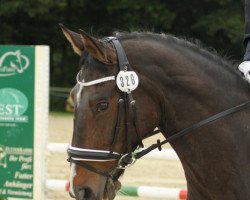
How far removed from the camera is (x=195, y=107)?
3.13 meters

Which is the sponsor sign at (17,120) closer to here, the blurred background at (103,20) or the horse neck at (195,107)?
the horse neck at (195,107)

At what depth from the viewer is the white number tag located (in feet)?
9.65

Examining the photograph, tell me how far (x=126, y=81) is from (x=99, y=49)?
199 millimetres

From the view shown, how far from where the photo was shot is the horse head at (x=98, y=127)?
9.64ft

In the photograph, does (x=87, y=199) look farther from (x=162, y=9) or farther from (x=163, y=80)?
(x=162, y=9)

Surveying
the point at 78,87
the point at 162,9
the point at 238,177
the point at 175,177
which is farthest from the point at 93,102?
the point at 162,9

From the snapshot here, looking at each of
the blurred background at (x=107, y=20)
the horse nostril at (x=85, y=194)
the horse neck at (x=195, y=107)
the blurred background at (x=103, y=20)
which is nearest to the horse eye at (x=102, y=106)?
the horse neck at (x=195, y=107)

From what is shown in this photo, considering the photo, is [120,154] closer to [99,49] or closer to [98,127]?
[98,127]

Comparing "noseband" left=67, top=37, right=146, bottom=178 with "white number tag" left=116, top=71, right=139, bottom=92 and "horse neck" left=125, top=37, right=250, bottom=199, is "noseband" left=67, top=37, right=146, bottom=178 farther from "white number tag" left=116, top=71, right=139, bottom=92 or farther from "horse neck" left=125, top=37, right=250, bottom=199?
"horse neck" left=125, top=37, right=250, bottom=199

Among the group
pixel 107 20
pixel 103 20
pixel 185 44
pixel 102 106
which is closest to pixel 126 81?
pixel 102 106

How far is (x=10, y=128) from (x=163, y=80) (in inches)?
156

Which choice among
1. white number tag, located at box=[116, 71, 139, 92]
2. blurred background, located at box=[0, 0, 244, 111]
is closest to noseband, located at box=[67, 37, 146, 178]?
white number tag, located at box=[116, 71, 139, 92]

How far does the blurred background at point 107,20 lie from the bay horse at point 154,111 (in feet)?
85.2

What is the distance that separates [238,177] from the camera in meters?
3.06
